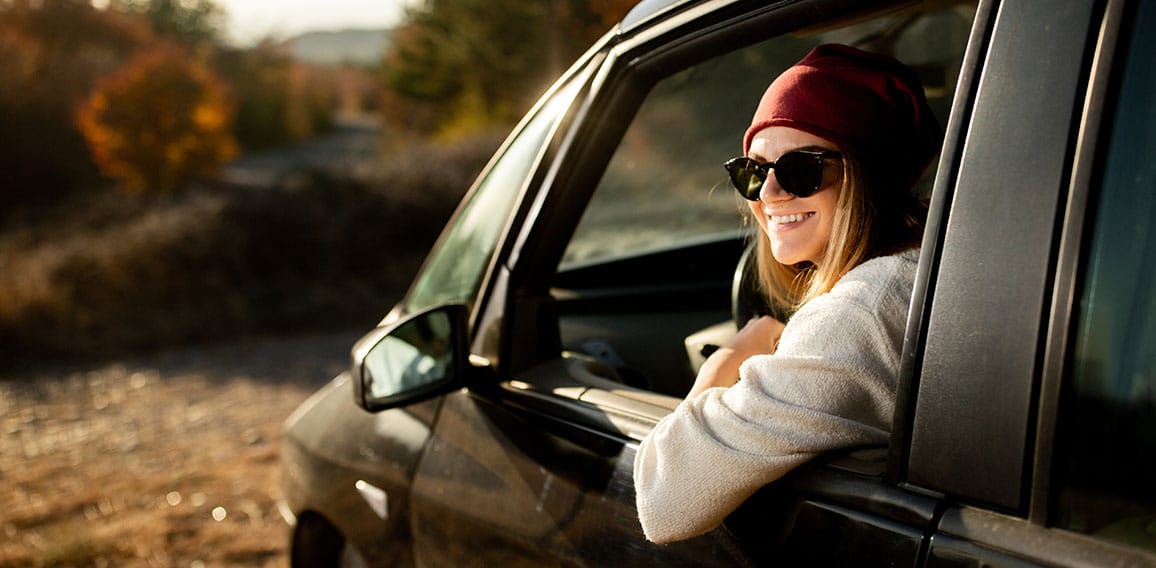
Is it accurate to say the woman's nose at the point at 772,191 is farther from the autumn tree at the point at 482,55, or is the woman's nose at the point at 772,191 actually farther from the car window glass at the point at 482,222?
the autumn tree at the point at 482,55

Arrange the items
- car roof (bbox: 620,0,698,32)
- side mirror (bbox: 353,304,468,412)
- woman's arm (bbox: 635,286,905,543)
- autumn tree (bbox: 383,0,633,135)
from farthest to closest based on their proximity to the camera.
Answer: autumn tree (bbox: 383,0,633,135)
side mirror (bbox: 353,304,468,412)
car roof (bbox: 620,0,698,32)
woman's arm (bbox: 635,286,905,543)

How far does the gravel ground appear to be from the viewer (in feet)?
14.0

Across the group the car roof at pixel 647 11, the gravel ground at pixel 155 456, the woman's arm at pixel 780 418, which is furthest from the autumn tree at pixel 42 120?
the woman's arm at pixel 780 418

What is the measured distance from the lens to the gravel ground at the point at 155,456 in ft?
14.0

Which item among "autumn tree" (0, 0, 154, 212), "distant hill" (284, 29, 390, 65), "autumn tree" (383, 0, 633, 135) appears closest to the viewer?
"autumn tree" (383, 0, 633, 135)

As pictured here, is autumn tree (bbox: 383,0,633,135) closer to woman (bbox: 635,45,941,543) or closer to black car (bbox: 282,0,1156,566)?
black car (bbox: 282,0,1156,566)

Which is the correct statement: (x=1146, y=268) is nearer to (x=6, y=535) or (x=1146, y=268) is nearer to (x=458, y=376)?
(x=458, y=376)

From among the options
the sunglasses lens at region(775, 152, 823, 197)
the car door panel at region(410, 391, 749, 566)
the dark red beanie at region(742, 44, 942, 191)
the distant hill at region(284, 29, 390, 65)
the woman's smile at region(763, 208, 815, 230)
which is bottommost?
the car door panel at region(410, 391, 749, 566)

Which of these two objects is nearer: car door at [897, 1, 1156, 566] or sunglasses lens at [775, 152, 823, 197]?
car door at [897, 1, 1156, 566]

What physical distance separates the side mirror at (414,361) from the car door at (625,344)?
53 mm

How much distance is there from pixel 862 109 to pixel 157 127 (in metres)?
17.2

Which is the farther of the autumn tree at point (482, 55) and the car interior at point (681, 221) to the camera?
the autumn tree at point (482, 55)

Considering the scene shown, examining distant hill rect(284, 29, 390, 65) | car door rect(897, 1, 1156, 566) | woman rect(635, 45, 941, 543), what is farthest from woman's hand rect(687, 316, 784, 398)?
distant hill rect(284, 29, 390, 65)

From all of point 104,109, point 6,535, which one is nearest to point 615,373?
point 6,535
